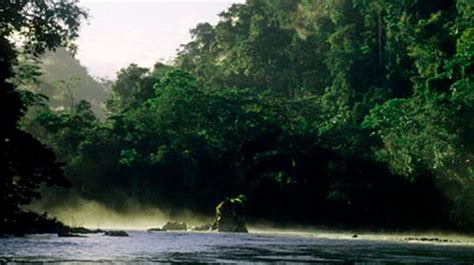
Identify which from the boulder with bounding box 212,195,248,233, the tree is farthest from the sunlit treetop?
the boulder with bounding box 212,195,248,233

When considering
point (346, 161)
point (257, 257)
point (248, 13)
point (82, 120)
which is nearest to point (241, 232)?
point (346, 161)

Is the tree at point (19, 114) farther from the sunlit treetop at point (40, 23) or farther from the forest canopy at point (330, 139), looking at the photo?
the forest canopy at point (330, 139)

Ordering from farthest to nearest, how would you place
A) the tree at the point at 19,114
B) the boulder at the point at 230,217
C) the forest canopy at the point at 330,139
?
the forest canopy at the point at 330,139 → the boulder at the point at 230,217 → the tree at the point at 19,114

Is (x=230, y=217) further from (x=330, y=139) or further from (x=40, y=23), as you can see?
(x=40, y=23)

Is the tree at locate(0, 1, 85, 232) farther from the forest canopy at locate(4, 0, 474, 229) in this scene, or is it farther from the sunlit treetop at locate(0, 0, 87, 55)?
the forest canopy at locate(4, 0, 474, 229)

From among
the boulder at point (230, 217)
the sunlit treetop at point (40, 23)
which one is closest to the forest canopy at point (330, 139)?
the boulder at point (230, 217)

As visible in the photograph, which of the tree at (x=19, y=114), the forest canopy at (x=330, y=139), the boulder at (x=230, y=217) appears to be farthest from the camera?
the forest canopy at (x=330, y=139)

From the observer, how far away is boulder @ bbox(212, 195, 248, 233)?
77.4 metres

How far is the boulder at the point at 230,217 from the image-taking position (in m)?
77.4

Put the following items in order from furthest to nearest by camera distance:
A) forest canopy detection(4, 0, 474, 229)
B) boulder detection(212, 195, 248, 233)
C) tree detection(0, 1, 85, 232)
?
forest canopy detection(4, 0, 474, 229) → boulder detection(212, 195, 248, 233) → tree detection(0, 1, 85, 232)

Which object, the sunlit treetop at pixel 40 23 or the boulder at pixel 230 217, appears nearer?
the sunlit treetop at pixel 40 23

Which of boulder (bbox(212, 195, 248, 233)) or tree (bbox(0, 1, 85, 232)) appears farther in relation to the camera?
boulder (bbox(212, 195, 248, 233))

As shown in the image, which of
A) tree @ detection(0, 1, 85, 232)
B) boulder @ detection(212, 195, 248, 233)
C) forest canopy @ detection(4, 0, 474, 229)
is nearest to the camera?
tree @ detection(0, 1, 85, 232)

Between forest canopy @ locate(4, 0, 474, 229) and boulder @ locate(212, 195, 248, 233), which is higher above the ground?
forest canopy @ locate(4, 0, 474, 229)
